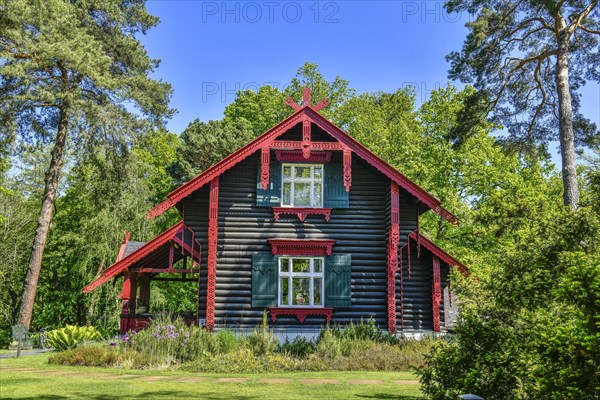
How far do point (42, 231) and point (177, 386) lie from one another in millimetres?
16921

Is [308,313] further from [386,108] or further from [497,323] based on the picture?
[386,108]

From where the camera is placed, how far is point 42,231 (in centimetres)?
2461

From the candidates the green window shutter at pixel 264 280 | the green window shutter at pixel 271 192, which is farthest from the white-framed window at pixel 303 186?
the green window shutter at pixel 264 280

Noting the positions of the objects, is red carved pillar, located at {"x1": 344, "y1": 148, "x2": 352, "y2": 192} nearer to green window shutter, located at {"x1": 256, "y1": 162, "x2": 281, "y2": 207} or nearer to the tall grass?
green window shutter, located at {"x1": 256, "y1": 162, "x2": 281, "y2": 207}

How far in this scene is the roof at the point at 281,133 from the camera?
18031 millimetres

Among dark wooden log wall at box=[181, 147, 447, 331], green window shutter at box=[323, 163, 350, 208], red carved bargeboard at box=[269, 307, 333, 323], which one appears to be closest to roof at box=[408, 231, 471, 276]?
dark wooden log wall at box=[181, 147, 447, 331]

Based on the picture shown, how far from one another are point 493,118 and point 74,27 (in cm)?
1785

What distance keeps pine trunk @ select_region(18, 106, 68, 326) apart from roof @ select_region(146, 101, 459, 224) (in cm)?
929

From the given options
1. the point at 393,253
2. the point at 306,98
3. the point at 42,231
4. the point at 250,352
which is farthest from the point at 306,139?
the point at 42,231

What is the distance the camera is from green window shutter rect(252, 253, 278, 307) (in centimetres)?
1803

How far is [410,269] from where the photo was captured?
63.6 ft

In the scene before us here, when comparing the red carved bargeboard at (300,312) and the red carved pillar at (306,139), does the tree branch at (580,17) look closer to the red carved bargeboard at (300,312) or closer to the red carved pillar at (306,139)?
the red carved pillar at (306,139)

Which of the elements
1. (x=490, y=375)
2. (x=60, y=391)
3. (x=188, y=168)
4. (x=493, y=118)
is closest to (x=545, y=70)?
(x=493, y=118)

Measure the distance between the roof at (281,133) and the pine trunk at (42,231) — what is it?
9.29 meters
